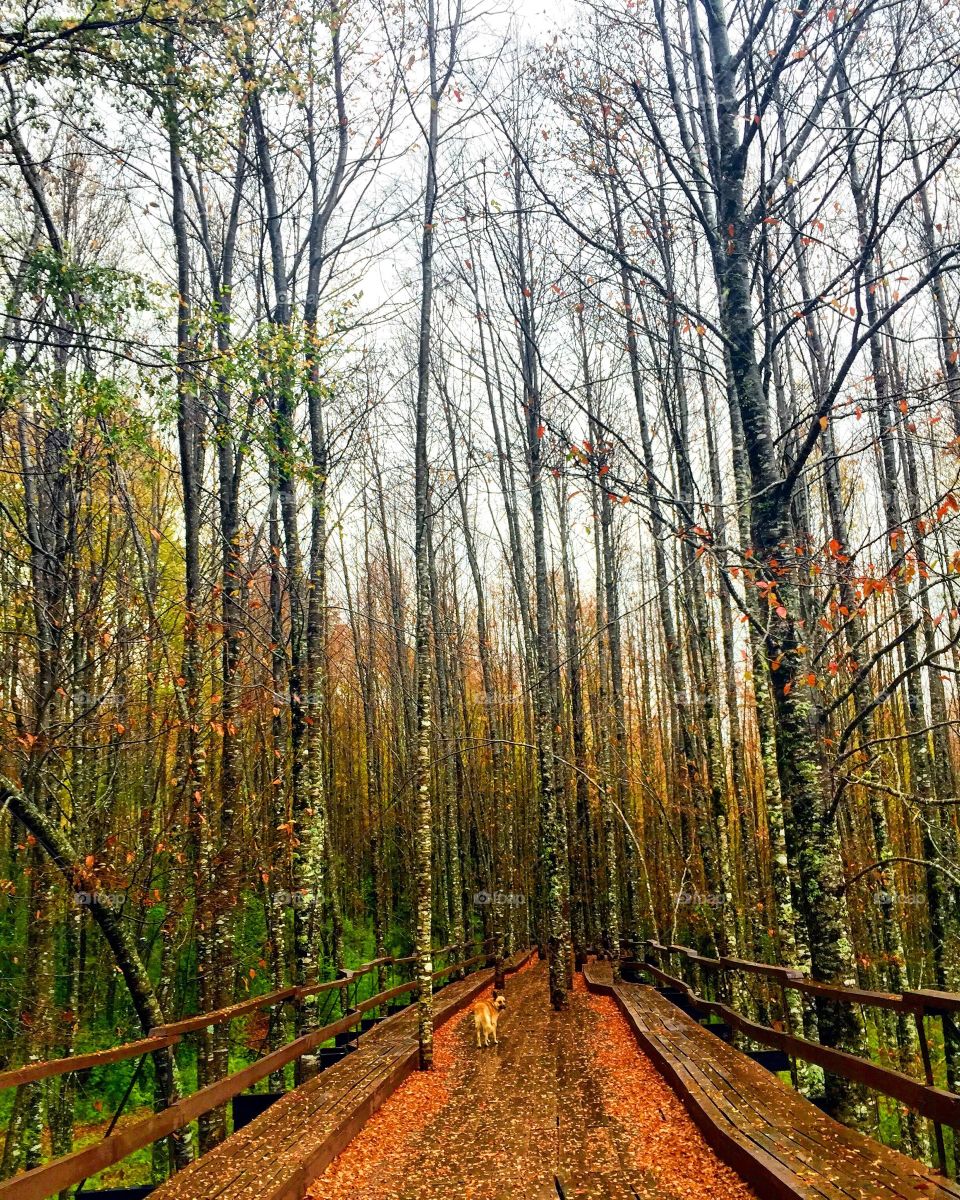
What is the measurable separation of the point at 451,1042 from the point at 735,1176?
7.04 meters

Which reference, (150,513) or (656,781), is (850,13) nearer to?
(150,513)

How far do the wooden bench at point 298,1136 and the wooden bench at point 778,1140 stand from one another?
2744mm

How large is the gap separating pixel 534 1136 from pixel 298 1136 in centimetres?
199

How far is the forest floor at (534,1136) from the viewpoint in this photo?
525 cm

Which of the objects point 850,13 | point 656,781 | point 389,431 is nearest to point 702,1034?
point 850,13

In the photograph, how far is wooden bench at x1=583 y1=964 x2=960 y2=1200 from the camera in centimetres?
401

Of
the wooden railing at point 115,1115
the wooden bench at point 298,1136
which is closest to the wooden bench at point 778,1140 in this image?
the wooden bench at point 298,1136

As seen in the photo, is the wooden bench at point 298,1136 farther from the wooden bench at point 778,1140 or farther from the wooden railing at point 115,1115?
the wooden bench at point 778,1140

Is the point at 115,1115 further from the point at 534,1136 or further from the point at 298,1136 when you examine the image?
the point at 534,1136

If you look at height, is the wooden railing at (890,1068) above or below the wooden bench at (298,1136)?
above

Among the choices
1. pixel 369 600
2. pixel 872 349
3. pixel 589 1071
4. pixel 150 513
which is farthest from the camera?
pixel 369 600

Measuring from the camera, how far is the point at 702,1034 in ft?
31.6

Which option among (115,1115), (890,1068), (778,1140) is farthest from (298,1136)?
(890,1068)

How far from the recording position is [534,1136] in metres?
→ 6.59
